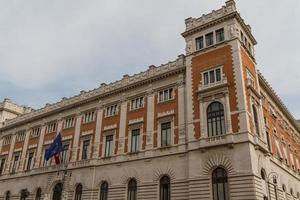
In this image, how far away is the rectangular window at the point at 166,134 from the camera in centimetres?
3403

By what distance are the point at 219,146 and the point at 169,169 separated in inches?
242

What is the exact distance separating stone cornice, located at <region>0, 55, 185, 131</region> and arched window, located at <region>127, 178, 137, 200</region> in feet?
39.3

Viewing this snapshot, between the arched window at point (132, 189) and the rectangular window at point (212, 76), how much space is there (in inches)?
532

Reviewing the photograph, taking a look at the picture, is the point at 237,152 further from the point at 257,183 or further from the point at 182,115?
the point at 182,115

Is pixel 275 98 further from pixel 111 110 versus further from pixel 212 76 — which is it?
pixel 111 110

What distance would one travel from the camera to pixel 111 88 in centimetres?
4222

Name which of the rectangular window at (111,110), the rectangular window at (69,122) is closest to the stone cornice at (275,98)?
the rectangular window at (111,110)

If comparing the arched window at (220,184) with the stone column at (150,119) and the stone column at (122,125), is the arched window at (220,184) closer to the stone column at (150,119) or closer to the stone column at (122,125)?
the stone column at (150,119)

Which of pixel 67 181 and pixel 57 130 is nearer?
pixel 67 181

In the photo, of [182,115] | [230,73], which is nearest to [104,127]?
[182,115]

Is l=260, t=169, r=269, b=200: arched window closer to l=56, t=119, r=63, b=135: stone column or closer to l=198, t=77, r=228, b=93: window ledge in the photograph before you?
l=198, t=77, r=228, b=93: window ledge

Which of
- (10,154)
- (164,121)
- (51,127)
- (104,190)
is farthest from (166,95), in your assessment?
(10,154)

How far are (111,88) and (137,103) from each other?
537cm

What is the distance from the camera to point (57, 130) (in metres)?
Result: 46.1
